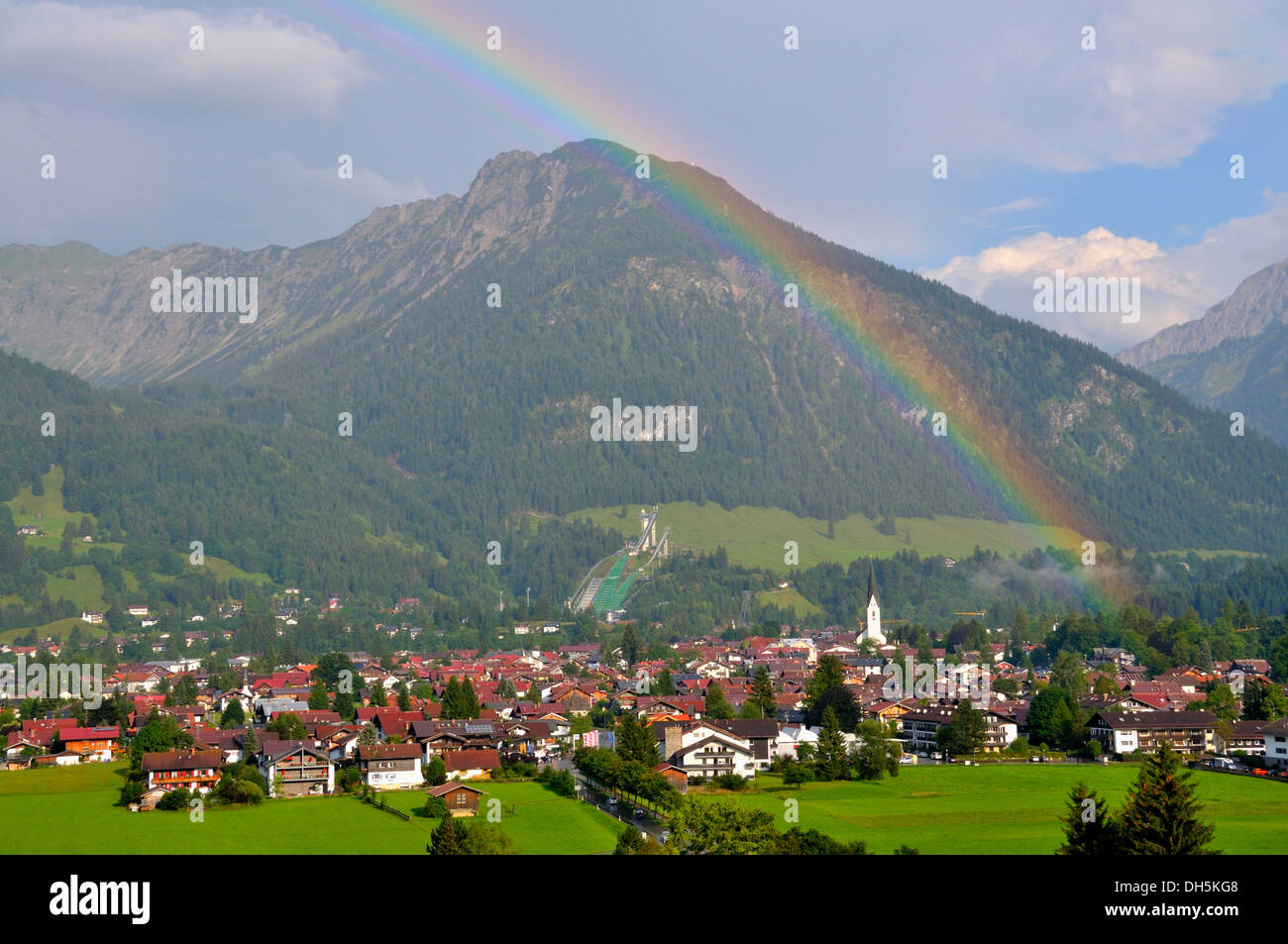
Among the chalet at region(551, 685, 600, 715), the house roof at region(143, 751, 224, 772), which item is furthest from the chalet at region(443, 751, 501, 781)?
Answer: the chalet at region(551, 685, 600, 715)

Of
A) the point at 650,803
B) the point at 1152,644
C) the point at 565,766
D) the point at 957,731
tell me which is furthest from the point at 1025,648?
the point at 650,803

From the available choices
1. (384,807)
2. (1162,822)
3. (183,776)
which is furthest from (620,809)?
(1162,822)

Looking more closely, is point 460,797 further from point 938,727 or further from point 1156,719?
point 1156,719

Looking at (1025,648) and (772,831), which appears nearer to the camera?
(772,831)
